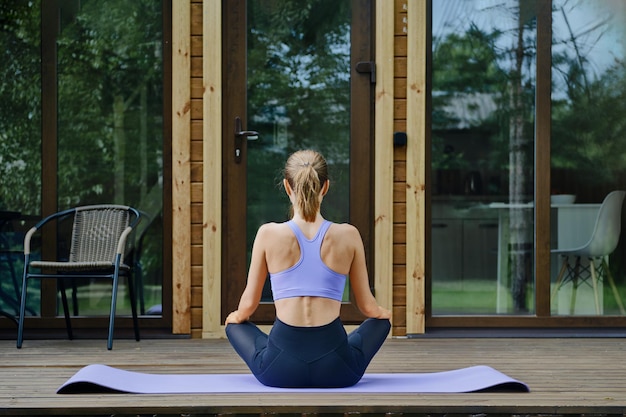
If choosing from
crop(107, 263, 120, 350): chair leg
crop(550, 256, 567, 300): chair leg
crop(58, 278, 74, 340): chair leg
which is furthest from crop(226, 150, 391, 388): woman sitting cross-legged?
crop(550, 256, 567, 300): chair leg

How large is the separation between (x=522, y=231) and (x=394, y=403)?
8.48 feet

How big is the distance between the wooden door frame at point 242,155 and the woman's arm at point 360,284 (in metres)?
1.82

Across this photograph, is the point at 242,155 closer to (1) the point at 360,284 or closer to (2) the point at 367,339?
(1) the point at 360,284

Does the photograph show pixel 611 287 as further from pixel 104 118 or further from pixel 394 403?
pixel 104 118

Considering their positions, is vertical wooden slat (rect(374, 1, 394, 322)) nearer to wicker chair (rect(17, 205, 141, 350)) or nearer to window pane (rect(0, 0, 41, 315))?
wicker chair (rect(17, 205, 141, 350))

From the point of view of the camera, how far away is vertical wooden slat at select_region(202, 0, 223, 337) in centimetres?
539

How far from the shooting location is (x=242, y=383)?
3732 millimetres

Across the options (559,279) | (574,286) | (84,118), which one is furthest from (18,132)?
(574,286)

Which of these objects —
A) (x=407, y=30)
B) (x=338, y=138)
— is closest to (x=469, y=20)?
(x=407, y=30)

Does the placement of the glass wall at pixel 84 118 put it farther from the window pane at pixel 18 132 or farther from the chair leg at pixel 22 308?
the chair leg at pixel 22 308

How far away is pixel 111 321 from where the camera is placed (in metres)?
4.97

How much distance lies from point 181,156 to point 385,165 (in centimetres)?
118

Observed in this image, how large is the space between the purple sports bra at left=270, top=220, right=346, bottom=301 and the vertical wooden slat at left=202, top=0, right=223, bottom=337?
1938 mm

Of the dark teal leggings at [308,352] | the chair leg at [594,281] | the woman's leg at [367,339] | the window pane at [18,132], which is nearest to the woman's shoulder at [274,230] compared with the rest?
the dark teal leggings at [308,352]
